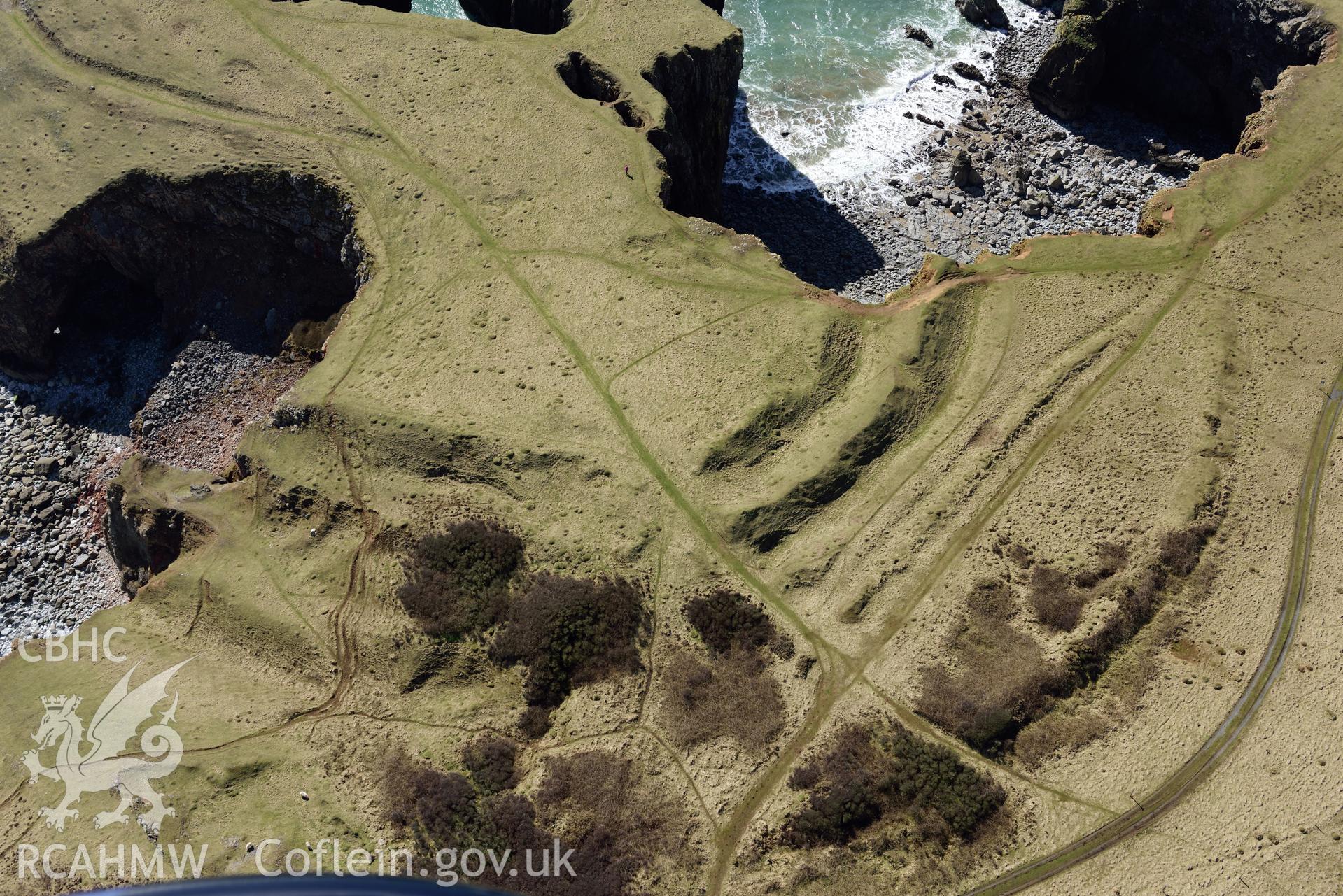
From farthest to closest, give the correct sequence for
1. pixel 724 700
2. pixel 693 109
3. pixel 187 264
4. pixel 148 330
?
1. pixel 693 109
2. pixel 148 330
3. pixel 187 264
4. pixel 724 700

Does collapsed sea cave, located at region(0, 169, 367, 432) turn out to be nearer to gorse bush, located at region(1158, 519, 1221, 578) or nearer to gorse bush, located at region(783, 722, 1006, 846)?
gorse bush, located at region(783, 722, 1006, 846)

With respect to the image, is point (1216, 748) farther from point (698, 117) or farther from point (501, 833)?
point (698, 117)

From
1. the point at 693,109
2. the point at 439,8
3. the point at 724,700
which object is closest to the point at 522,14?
the point at 439,8

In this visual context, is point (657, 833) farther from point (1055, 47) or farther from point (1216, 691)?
point (1055, 47)

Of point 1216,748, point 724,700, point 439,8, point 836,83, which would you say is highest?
point 836,83

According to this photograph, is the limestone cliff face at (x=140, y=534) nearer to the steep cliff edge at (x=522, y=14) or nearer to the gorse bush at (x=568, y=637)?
the gorse bush at (x=568, y=637)

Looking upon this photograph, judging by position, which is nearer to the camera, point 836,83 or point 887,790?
point 887,790
